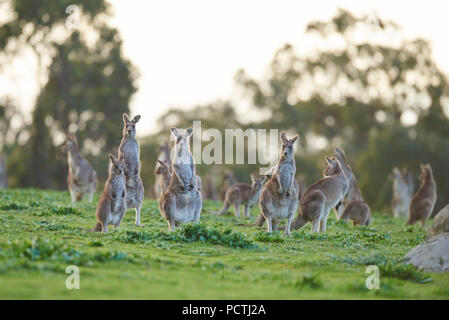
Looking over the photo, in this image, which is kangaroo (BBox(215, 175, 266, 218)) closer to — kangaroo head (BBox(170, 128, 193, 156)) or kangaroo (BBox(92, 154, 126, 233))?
kangaroo head (BBox(170, 128, 193, 156))

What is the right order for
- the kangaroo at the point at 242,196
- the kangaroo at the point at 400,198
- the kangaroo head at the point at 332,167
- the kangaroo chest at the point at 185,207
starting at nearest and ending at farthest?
1. the kangaroo chest at the point at 185,207
2. the kangaroo head at the point at 332,167
3. the kangaroo at the point at 242,196
4. the kangaroo at the point at 400,198

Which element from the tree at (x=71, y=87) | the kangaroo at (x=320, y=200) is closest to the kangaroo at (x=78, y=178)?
the kangaroo at (x=320, y=200)

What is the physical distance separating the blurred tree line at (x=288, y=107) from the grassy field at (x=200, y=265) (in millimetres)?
33077

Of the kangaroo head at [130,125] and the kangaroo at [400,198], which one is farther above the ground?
the kangaroo head at [130,125]

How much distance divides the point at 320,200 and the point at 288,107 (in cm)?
4838

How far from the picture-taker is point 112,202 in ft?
45.7

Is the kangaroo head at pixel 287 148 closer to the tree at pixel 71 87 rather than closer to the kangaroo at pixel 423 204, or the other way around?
the kangaroo at pixel 423 204

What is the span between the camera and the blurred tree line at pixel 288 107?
154ft

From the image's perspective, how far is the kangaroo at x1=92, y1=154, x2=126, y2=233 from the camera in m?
13.7

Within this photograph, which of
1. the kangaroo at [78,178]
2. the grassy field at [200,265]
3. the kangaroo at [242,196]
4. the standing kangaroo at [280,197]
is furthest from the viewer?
the kangaroo at [78,178]

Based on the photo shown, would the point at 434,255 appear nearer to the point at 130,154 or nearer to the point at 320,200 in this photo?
the point at 320,200

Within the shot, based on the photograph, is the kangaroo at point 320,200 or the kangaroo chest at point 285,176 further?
the kangaroo at point 320,200

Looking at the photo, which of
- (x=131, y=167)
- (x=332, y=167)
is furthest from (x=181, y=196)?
(x=332, y=167)

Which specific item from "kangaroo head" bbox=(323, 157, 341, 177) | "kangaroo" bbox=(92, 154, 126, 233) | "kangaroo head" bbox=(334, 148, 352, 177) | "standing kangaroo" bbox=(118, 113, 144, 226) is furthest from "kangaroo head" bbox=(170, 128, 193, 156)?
"kangaroo head" bbox=(334, 148, 352, 177)
